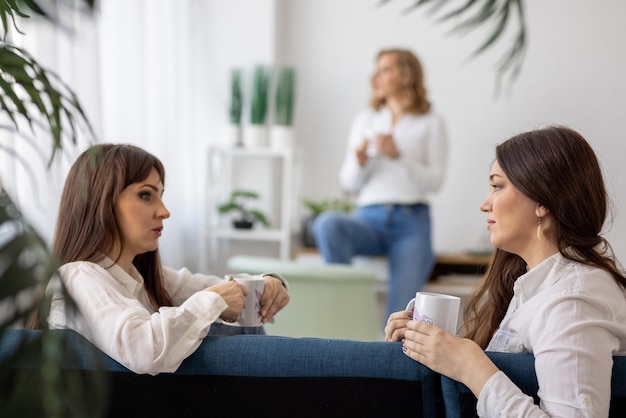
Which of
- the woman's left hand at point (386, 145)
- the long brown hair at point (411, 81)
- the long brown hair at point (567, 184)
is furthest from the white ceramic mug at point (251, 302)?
the long brown hair at point (411, 81)

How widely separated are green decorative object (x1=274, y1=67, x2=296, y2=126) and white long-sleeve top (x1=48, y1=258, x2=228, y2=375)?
121 inches

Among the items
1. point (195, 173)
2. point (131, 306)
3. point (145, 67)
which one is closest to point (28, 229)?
point (131, 306)

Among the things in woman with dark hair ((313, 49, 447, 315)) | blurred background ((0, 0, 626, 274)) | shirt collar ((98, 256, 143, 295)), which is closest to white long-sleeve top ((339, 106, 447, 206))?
woman with dark hair ((313, 49, 447, 315))

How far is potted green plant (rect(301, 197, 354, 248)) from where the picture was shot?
4551 millimetres

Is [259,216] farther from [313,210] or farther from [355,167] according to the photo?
[355,167]

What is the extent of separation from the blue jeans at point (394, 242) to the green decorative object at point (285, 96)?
0.89 metres

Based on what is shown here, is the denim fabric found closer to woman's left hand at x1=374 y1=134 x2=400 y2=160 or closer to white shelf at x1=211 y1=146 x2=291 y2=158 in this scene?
woman's left hand at x1=374 y1=134 x2=400 y2=160

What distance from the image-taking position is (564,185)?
55.9 inches

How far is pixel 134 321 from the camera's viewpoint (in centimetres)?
131

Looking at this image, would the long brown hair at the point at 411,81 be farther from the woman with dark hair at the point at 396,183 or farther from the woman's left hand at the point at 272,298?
the woman's left hand at the point at 272,298

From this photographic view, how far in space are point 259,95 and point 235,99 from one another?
0.13 m

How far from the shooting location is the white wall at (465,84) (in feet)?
15.0

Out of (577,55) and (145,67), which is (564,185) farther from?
(577,55)

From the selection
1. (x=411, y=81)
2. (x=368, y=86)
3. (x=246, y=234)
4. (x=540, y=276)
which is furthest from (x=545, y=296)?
(x=368, y=86)
